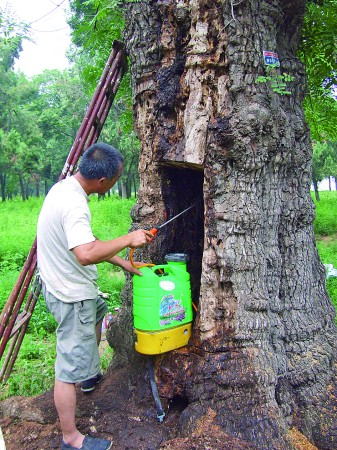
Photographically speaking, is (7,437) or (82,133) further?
(82,133)

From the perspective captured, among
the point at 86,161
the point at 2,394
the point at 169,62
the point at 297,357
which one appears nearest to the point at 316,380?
the point at 297,357

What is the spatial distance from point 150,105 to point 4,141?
91.0 feet

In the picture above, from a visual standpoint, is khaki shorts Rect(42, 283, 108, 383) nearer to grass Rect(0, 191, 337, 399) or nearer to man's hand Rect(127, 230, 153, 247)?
man's hand Rect(127, 230, 153, 247)

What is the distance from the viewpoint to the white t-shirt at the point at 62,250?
2676 mm

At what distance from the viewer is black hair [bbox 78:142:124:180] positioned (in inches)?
109

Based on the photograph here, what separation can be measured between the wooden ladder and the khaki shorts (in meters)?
0.95

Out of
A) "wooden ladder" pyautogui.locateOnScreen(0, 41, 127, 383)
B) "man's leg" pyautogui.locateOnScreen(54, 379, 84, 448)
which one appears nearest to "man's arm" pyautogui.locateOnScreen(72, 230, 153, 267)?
"man's leg" pyautogui.locateOnScreen(54, 379, 84, 448)

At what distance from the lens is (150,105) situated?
320 centimetres

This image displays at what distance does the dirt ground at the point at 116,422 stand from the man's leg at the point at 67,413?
0.17m

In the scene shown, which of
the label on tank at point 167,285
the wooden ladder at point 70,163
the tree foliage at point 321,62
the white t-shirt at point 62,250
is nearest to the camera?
the white t-shirt at point 62,250

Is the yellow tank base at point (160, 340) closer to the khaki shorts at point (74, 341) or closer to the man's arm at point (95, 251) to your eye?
the khaki shorts at point (74, 341)

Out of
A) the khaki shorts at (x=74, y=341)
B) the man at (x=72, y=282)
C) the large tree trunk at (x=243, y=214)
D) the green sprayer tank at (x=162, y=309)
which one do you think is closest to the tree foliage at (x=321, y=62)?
the large tree trunk at (x=243, y=214)

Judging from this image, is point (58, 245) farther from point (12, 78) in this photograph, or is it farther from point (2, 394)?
point (12, 78)

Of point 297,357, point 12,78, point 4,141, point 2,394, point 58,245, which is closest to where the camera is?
point 58,245
